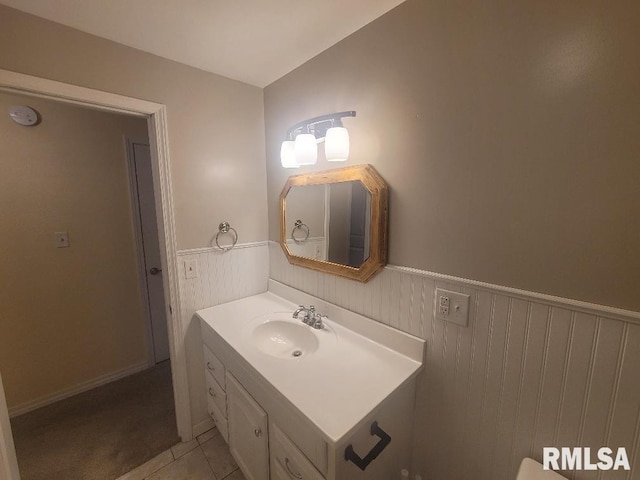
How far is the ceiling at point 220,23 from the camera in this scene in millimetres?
1029

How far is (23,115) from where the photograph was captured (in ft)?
5.43

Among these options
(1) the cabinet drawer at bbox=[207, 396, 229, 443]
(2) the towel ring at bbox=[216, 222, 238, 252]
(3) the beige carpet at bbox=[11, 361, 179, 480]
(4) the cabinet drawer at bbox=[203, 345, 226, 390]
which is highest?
(2) the towel ring at bbox=[216, 222, 238, 252]

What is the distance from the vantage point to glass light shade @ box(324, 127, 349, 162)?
1175mm

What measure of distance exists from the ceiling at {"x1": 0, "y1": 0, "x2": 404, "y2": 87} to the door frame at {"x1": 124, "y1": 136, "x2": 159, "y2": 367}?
1029mm

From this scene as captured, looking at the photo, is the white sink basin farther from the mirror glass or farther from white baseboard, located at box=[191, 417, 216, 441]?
white baseboard, located at box=[191, 417, 216, 441]

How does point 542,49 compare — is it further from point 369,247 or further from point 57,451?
point 57,451

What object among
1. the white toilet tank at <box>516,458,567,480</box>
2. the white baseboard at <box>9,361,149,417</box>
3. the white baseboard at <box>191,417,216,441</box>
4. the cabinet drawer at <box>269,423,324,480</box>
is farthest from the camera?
the white baseboard at <box>9,361,149,417</box>

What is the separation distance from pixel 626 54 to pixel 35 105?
285 cm

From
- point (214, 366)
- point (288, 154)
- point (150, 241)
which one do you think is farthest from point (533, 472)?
point (150, 241)

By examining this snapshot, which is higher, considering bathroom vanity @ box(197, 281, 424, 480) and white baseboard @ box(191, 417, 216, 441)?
bathroom vanity @ box(197, 281, 424, 480)

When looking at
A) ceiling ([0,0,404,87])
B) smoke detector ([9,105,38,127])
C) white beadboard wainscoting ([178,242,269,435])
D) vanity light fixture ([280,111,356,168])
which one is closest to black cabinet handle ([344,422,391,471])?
vanity light fixture ([280,111,356,168])

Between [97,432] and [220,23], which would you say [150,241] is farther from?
[220,23]

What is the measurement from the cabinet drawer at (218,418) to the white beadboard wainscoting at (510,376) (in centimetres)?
101

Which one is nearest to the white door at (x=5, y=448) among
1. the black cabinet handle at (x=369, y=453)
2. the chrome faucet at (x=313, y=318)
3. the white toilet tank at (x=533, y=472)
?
the chrome faucet at (x=313, y=318)
